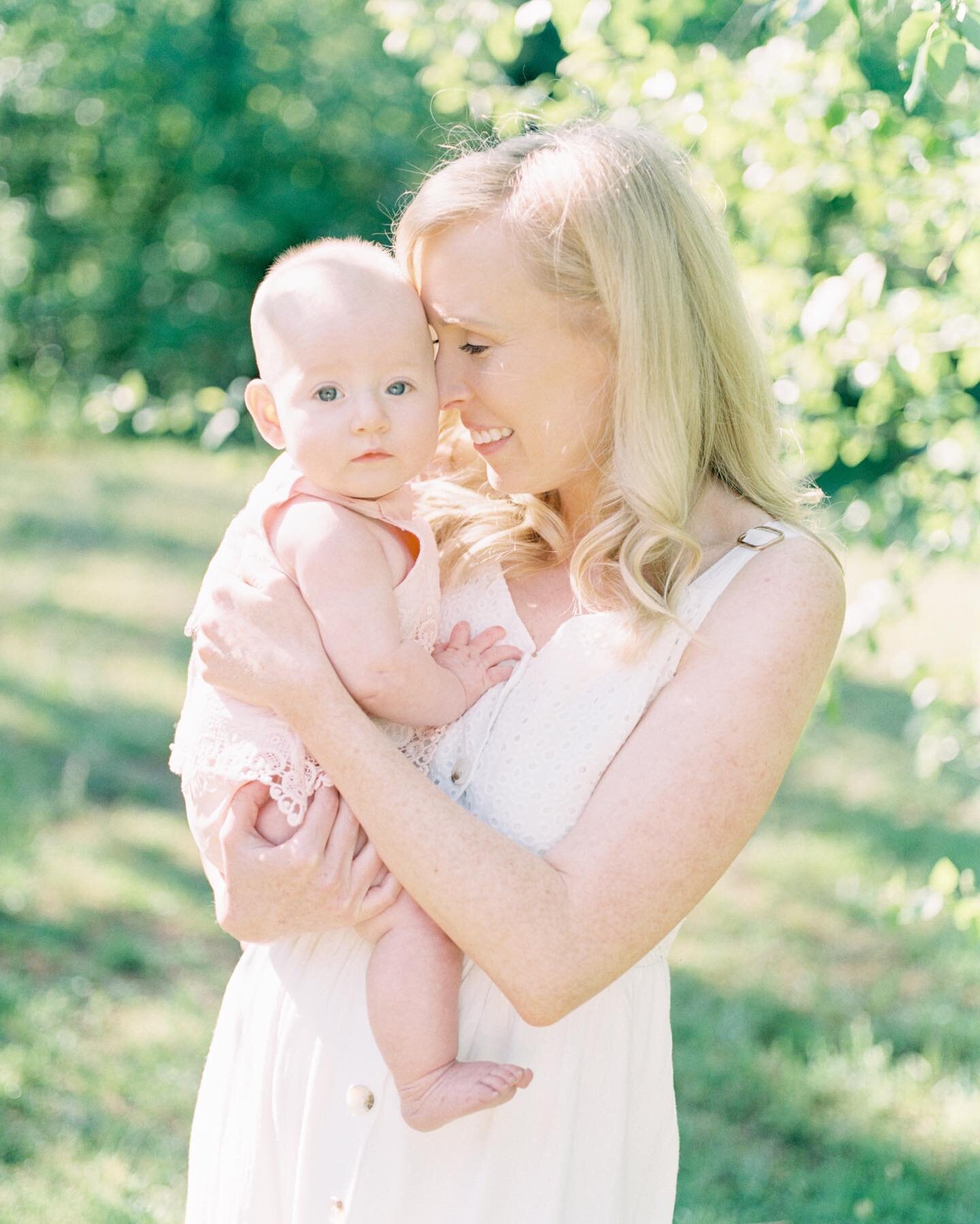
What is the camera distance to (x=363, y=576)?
5.87 ft

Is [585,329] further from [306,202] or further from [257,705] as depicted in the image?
[306,202]

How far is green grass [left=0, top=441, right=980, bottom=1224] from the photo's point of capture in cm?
322

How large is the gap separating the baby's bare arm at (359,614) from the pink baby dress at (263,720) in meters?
0.03

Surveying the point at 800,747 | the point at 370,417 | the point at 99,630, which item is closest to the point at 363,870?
the point at 370,417

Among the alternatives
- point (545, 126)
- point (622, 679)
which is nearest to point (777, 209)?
point (545, 126)

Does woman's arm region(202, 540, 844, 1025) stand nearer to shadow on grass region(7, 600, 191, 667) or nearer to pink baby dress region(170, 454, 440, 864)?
pink baby dress region(170, 454, 440, 864)

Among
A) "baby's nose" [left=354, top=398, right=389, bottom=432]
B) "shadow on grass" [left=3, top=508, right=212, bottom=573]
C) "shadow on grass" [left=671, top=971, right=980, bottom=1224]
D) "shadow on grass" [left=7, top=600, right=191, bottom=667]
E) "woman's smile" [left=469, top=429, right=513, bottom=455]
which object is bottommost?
"shadow on grass" [left=3, top=508, right=212, bottom=573]

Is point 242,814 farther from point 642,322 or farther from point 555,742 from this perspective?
point 642,322

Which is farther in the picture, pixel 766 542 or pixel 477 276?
pixel 477 276

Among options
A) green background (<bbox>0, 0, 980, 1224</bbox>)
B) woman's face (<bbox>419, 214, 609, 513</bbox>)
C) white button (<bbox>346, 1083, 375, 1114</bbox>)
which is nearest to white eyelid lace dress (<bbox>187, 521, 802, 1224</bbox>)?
white button (<bbox>346, 1083, 375, 1114</bbox>)

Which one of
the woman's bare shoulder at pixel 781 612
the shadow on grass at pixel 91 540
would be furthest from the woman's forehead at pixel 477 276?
the shadow on grass at pixel 91 540

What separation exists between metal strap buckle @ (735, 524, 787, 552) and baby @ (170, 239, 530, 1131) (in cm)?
36

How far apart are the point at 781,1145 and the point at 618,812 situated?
2.12 meters

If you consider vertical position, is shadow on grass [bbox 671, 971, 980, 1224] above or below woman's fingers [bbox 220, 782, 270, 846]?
below
